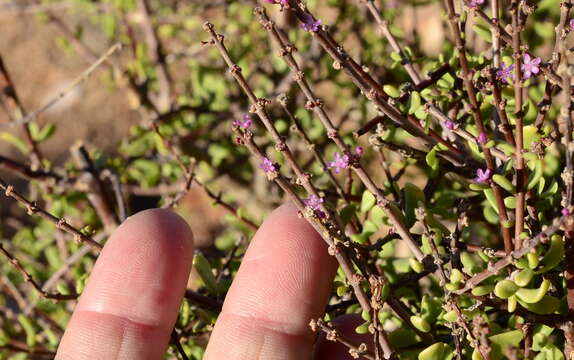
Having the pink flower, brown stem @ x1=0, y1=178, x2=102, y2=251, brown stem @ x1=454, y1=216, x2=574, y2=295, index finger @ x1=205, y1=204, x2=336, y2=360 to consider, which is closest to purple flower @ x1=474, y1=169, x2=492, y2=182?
brown stem @ x1=454, y1=216, x2=574, y2=295

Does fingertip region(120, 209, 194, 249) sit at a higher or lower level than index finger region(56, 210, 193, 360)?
higher

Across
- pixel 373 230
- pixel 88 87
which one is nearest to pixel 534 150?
pixel 373 230

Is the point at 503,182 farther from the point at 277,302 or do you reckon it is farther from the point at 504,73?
the point at 277,302

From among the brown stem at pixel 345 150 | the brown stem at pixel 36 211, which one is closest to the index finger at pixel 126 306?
the brown stem at pixel 36 211

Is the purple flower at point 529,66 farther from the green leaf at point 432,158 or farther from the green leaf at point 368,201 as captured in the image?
the green leaf at point 368,201

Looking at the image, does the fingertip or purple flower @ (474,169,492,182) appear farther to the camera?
the fingertip

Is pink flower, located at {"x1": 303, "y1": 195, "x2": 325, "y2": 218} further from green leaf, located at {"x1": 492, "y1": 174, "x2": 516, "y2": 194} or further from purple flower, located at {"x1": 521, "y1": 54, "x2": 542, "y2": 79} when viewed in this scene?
purple flower, located at {"x1": 521, "y1": 54, "x2": 542, "y2": 79}
